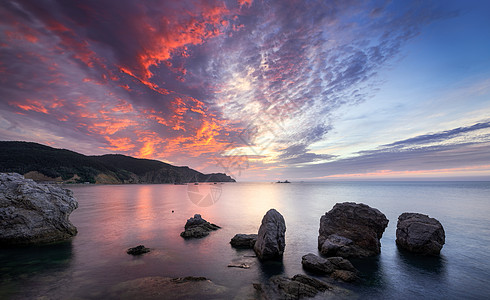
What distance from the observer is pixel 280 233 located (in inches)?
784

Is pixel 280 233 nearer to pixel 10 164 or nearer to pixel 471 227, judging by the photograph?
pixel 471 227

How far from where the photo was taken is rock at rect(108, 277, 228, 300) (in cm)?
1219

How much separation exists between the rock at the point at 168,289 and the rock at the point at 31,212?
15.0 meters

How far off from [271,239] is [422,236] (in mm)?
15206

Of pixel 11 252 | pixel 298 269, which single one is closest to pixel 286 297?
pixel 298 269

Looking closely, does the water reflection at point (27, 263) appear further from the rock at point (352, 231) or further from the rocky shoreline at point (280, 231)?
the rock at point (352, 231)

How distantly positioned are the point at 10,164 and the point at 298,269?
190 metres

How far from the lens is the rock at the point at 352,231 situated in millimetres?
19984

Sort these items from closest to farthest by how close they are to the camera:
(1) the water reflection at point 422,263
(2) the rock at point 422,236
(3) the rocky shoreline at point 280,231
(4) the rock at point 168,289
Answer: (4) the rock at point 168,289 → (3) the rocky shoreline at point 280,231 → (1) the water reflection at point 422,263 → (2) the rock at point 422,236

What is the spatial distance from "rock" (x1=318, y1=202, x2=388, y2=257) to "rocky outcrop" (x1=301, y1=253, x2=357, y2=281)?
3576 millimetres

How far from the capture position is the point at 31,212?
20938mm

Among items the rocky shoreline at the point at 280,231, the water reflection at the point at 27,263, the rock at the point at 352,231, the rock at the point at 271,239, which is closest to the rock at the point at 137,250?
the rocky shoreline at the point at 280,231

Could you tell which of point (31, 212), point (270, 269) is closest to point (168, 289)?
point (270, 269)

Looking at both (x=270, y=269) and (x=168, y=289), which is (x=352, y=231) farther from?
(x=168, y=289)
